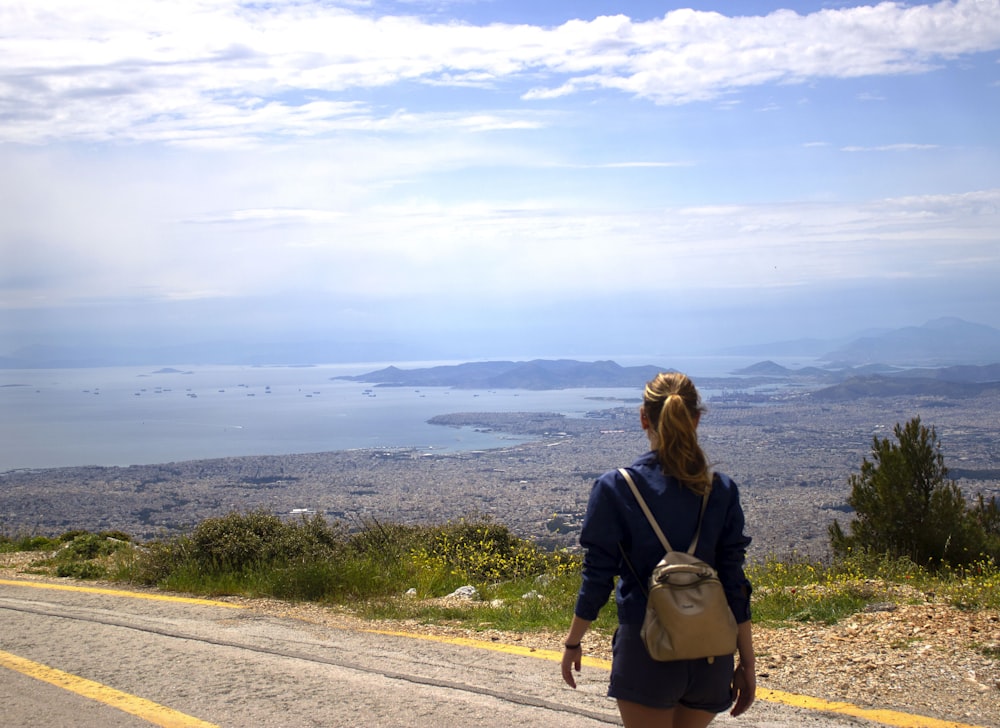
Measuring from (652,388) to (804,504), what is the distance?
39.0 meters

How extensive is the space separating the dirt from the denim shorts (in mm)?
2228

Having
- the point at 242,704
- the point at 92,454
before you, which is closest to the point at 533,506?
the point at 242,704

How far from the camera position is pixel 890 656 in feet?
18.4

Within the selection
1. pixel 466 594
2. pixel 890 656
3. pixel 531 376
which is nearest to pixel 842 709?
pixel 890 656

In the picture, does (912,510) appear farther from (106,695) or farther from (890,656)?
(106,695)

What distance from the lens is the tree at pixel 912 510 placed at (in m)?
11.2

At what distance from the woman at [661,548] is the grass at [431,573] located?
3560 mm

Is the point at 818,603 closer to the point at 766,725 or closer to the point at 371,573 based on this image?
the point at 766,725

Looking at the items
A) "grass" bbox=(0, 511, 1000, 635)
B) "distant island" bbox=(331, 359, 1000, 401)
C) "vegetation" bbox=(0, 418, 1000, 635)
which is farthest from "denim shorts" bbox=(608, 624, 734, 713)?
"distant island" bbox=(331, 359, 1000, 401)

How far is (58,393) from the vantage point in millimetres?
163750

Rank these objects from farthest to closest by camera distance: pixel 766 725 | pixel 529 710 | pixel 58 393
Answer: pixel 58 393, pixel 529 710, pixel 766 725

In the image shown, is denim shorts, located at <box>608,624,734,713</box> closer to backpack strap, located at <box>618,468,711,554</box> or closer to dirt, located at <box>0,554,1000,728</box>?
backpack strap, located at <box>618,468,711,554</box>

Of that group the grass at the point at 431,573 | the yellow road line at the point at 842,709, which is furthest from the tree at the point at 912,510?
the yellow road line at the point at 842,709

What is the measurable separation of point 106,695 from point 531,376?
120528mm
